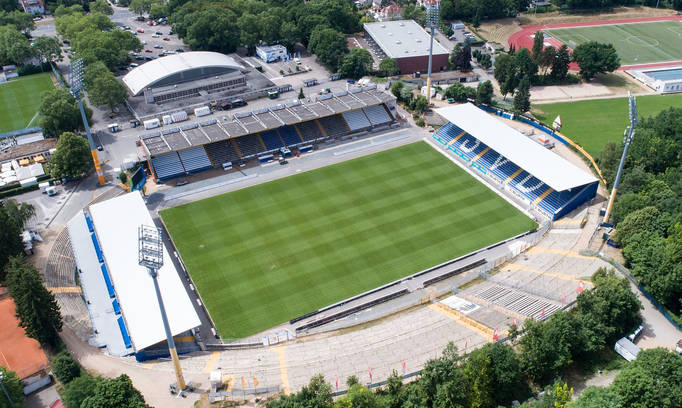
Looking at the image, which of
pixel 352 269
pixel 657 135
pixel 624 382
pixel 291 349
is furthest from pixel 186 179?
pixel 657 135

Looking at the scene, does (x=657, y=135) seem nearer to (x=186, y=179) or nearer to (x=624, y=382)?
(x=624, y=382)

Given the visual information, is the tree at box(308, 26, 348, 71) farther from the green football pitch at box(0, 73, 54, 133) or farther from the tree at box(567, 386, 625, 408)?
the tree at box(567, 386, 625, 408)

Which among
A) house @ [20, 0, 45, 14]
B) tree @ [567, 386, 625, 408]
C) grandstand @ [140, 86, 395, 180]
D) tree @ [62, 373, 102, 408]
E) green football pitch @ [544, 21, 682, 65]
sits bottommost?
tree @ [62, 373, 102, 408]

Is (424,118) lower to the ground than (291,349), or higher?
higher

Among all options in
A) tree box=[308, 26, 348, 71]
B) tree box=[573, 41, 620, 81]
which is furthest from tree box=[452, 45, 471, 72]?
tree box=[308, 26, 348, 71]

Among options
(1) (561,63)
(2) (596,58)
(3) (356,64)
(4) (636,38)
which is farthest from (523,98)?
(4) (636,38)

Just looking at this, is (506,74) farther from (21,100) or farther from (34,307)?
(21,100)
